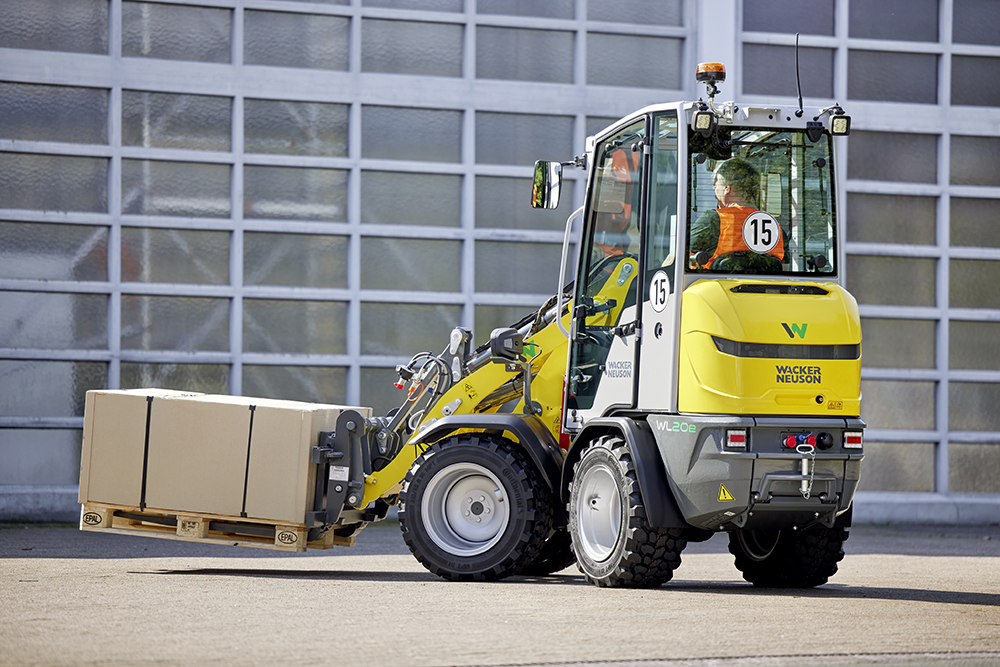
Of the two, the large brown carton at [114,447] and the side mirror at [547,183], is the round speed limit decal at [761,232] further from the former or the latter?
the large brown carton at [114,447]

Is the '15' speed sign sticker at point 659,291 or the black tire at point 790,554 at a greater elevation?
the '15' speed sign sticker at point 659,291

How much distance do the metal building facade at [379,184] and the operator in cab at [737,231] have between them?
6.32 metres

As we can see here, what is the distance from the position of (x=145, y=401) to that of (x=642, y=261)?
11.9ft

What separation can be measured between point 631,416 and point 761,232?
1362 millimetres

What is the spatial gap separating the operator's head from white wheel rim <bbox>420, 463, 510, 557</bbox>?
2360 mm

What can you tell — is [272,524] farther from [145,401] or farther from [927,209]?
[927,209]

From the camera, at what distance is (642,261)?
26.8 feet

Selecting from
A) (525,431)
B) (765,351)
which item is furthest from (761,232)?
(525,431)

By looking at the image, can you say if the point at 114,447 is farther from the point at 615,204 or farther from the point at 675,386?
the point at 675,386

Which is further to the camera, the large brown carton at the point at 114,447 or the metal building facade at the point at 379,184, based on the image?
the metal building facade at the point at 379,184

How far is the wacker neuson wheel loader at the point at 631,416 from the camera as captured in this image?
25.5 feet

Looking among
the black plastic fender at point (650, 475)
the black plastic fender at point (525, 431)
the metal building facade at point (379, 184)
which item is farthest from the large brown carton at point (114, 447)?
the metal building facade at point (379, 184)

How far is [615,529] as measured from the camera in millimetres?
8188

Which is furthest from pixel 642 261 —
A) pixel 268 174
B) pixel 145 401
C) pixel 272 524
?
pixel 268 174
